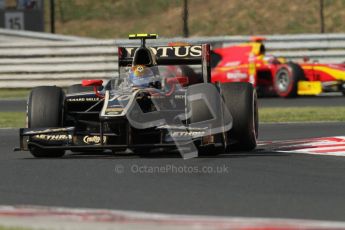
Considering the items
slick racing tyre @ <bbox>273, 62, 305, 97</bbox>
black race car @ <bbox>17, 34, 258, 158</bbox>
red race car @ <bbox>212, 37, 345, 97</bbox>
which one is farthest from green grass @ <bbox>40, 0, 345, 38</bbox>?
black race car @ <bbox>17, 34, 258, 158</bbox>

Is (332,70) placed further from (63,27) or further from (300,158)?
(63,27)

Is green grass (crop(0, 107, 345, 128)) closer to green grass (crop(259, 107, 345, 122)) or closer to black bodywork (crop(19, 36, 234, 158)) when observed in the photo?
green grass (crop(259, 107, 345, 122))

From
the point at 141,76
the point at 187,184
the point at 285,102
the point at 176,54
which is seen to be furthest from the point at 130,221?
the point at 285,102

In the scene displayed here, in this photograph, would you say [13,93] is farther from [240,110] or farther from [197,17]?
[197,17]

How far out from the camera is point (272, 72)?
22.8 m

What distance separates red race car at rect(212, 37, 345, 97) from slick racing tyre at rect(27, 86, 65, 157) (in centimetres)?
1119

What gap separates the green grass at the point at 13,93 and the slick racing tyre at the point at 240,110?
12.8 meters

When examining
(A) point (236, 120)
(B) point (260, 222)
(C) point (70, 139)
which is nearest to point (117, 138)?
(C) point (70, 139)

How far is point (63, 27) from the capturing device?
4981 centimetres

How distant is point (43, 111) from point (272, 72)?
40.5 ft

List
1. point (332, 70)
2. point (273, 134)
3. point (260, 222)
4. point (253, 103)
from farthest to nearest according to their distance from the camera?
point (332, 70), point (273, 134), point (253, 103), point (260, 222)

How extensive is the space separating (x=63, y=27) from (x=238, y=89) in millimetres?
39244

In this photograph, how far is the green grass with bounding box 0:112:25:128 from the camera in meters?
16.8

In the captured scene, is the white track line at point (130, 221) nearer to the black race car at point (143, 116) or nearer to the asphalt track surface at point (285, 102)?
the black race car at point (143, 116)
